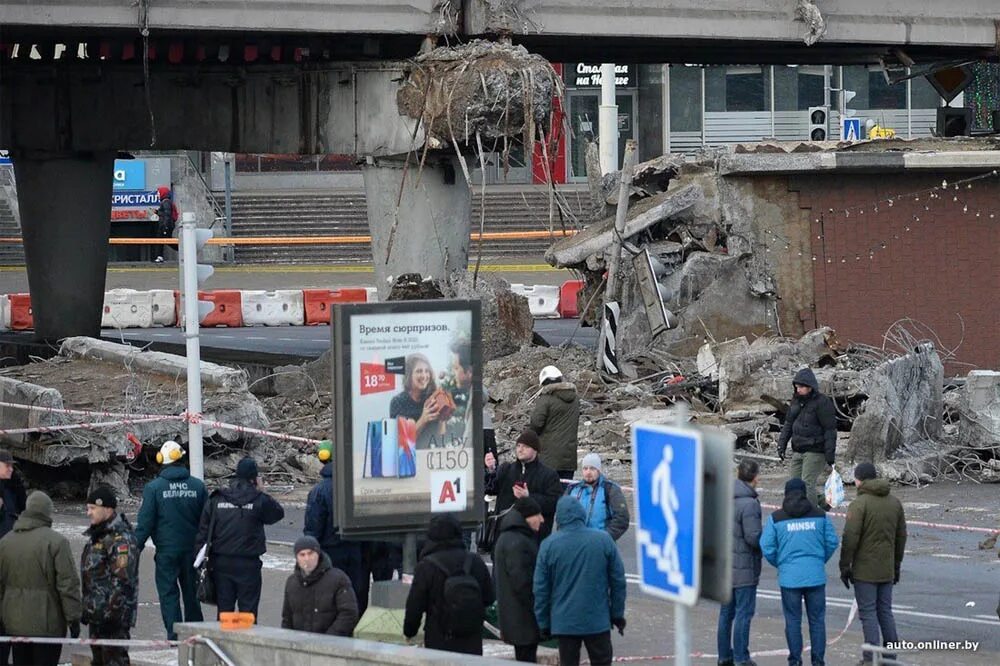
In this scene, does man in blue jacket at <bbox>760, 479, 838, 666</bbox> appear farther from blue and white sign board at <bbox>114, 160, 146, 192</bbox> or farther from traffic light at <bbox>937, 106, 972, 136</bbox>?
blue and white sign board at <bbox>114, 160, 146, 192</bbox>

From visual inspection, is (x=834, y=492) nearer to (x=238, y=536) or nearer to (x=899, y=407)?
(x=238, y=536)

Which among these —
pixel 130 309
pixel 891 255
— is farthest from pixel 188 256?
pixel 130 309

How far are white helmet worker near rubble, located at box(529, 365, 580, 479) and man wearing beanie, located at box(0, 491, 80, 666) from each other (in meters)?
5.08

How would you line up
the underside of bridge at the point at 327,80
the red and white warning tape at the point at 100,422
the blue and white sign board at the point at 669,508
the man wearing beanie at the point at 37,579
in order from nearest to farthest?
the blue and white sign board at the point at 669,508 < the man wearing beanie at the point at 37,579 < the red and white warning tape at the point at 100,422 < the underside of bridge at the point at 327,80

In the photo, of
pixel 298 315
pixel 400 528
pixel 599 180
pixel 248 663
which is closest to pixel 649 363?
pixel 599 180

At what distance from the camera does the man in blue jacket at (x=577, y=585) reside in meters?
10.6

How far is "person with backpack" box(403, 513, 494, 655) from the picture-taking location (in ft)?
34.0

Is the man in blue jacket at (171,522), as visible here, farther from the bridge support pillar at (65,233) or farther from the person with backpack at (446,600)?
the bridge support pillar at (65,233)

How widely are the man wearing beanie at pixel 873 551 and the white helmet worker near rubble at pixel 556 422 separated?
379 centimetres

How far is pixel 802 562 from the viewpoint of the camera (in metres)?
11.8

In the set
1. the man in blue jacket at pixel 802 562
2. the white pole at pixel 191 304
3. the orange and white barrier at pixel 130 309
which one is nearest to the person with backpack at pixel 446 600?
the man in blue jacket at pixel 802 562

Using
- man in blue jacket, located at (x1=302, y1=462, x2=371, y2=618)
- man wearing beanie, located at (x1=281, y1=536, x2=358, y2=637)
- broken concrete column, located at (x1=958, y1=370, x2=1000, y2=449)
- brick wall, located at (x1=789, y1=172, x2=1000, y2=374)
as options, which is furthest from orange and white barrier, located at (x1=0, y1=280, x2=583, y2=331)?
man wearing beanie, located at (x1=281, y1=536, x2=358, y2=637)

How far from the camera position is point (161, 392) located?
67.6ft

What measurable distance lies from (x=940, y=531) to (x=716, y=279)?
8.06m
